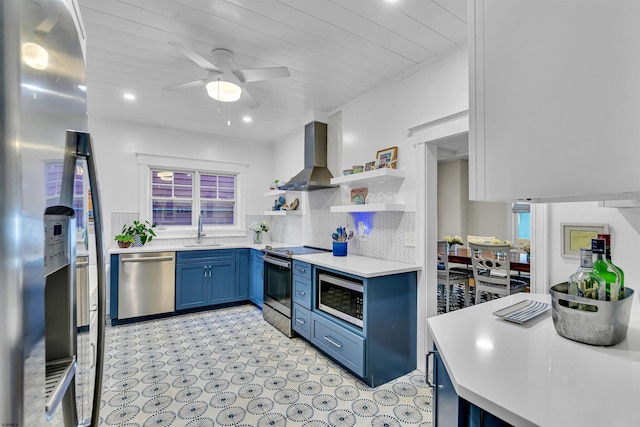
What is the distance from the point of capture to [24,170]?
0.42m

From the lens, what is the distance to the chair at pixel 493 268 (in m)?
3.55

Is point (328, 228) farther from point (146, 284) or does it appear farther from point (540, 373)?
point (540, 373)

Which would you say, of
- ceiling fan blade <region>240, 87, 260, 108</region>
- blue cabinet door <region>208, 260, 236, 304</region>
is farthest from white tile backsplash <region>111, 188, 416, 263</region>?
ceiling fan blade <region>240, 87, 260, 108</region>

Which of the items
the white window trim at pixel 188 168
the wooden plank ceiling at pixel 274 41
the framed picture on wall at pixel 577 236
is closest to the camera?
the framed picture on wall at pixel 577 236

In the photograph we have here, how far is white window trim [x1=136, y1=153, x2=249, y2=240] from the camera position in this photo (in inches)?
171

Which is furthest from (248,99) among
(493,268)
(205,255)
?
(493,268)

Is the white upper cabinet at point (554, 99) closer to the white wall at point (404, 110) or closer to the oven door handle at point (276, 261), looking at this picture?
the white wall at point (404, 110)

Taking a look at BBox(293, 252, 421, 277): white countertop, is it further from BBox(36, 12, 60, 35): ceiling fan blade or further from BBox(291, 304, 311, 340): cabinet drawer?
BBox(36, 12, 60, 35): ceiling fan blade

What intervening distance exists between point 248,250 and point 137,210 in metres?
1.66

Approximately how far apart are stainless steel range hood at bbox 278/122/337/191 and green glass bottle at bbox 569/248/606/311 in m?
2.69

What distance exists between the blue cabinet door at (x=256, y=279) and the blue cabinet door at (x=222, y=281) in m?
0.26

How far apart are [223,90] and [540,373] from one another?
2.68 metres

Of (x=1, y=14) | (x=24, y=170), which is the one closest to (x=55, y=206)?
(x=24, y=170)

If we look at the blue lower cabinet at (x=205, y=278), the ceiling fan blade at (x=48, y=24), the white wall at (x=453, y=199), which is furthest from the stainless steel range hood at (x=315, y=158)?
the white wall at (x=453, y=199)
